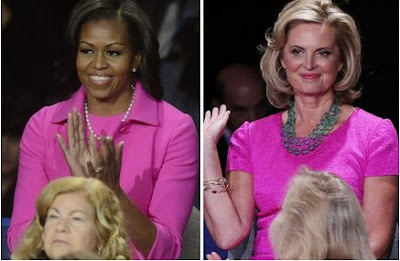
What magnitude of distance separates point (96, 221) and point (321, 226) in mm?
775

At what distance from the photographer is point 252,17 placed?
399 cm

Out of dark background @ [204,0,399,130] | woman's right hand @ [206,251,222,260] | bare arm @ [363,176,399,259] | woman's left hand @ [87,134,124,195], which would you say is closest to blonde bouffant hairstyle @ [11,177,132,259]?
woman's left hand @ [87,134,124,195]

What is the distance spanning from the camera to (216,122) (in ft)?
13.1

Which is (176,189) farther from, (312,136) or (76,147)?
(312,136)

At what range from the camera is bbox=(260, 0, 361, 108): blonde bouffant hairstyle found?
391cm

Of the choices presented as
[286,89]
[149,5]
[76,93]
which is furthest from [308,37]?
[76,93]

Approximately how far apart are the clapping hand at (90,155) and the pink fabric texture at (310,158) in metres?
0.45

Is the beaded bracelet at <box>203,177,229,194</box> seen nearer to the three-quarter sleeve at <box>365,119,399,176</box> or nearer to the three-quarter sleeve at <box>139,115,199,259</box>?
the three-quarter sleeve at <box>139,115,199,259</box>

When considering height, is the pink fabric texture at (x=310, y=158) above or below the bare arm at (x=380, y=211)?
above

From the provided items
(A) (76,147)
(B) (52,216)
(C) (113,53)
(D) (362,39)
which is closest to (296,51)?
(D) (362,39)

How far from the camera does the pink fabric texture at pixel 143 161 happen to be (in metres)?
3.93

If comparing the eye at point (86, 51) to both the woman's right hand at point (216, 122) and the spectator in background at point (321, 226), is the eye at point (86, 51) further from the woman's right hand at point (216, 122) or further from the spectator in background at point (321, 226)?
the spectator in background at point (321, 226)

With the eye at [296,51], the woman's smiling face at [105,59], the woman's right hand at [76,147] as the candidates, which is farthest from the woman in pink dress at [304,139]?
the woman's right hand at [76,147]

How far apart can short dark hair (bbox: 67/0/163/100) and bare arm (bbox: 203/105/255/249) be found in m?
0.29
